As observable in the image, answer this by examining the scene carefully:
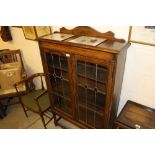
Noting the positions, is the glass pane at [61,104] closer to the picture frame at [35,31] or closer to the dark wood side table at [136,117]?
the dark wood side table at [136,117]

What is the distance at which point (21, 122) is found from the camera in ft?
8.74

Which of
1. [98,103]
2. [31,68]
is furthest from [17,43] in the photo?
[98,103]

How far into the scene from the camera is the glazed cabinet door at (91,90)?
1473mm

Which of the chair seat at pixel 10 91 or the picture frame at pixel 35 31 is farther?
the chair seat at pixel 10 91

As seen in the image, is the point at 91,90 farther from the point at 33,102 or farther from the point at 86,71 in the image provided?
the point at 33,102

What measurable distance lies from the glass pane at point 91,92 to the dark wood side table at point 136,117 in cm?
24

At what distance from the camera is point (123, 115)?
5.27 feet

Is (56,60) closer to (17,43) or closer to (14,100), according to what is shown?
(17,43)

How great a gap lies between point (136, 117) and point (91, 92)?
21.4 inches

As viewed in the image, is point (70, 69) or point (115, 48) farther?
point (70, 69)

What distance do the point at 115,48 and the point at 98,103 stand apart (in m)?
0.72

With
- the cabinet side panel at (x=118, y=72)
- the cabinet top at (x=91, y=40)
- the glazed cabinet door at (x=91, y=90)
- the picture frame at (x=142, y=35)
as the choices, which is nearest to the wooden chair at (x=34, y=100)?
the glazed cabinet door at (x=91, y=90)

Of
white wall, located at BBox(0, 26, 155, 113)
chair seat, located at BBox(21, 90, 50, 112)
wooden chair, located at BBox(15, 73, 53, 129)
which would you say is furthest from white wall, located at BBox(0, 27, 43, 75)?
white wall, located at BBox(0, 26, 155, 113)

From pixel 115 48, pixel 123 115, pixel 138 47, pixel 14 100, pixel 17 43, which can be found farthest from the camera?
pixel 14 100
